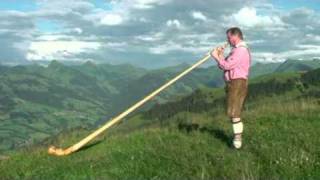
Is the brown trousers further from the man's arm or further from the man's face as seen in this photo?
the man's face

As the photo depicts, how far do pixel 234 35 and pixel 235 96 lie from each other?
1.68m

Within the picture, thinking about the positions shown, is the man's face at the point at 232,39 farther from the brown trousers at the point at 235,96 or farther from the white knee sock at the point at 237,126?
the white knee sock at the point at 237,126

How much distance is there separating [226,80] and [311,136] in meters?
2.84

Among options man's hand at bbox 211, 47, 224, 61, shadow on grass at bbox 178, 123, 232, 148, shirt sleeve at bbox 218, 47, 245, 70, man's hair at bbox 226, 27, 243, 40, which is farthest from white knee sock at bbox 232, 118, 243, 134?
man's hair at bbox 226, 27, 243, 40

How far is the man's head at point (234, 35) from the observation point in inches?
660

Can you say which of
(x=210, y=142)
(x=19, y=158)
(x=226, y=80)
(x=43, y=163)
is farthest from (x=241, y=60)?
(x=19, y=158)

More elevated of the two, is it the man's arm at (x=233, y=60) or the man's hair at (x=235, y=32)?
the man's hair at (x=235, y=32)

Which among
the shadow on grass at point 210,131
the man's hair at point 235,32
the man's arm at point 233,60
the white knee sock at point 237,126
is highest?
the man's hair at point 235,32

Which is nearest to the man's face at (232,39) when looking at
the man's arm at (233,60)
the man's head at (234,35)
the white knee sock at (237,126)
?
the man's head at (234,35)

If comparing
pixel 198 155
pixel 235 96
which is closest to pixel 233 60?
pixel 235 96

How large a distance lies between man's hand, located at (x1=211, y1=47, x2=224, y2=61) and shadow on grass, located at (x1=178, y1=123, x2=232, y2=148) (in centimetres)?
246

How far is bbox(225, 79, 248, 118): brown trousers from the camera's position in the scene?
16.8 m

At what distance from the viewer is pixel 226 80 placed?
56.4 ft

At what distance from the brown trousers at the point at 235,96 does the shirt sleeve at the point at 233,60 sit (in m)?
0.47
